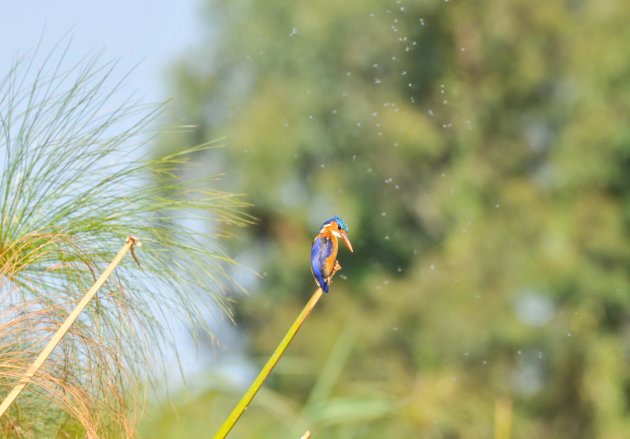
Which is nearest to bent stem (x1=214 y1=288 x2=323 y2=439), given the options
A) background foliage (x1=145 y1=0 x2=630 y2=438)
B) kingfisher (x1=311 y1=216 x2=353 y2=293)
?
kingfisher (x1=311 y1=216 x2=353 y2=293)

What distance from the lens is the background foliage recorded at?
11461 millimetres

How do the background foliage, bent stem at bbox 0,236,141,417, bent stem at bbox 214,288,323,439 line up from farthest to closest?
the background foliage → bent stem at bbox 0,236,141,417 → bent stem at bbox 214,288,323,439

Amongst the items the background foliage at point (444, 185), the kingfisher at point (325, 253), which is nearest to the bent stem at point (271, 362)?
the kingfisher at point (325, 253)

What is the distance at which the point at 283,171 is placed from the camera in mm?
12531

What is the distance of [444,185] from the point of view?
12758mm

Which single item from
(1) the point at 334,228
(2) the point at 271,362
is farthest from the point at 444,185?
(2) the point at 271,362

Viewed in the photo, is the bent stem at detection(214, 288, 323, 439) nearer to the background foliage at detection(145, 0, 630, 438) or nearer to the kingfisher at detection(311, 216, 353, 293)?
the kingfisher at detection(311, 216, 353, 293)

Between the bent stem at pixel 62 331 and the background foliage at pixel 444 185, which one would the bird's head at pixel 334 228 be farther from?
the background foliage at pixel 444 185

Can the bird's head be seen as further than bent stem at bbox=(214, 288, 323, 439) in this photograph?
Yes

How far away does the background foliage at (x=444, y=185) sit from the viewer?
451 inches

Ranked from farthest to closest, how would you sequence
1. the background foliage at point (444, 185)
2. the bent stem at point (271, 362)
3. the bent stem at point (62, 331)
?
the background foliage at point (444, 185) < the bent stem at point (62, 331) < the bent stem at point (271, 362)

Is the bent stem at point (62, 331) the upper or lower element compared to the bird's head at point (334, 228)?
lower

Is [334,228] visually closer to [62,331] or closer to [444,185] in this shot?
[62,331]

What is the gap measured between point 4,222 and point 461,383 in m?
10.1
